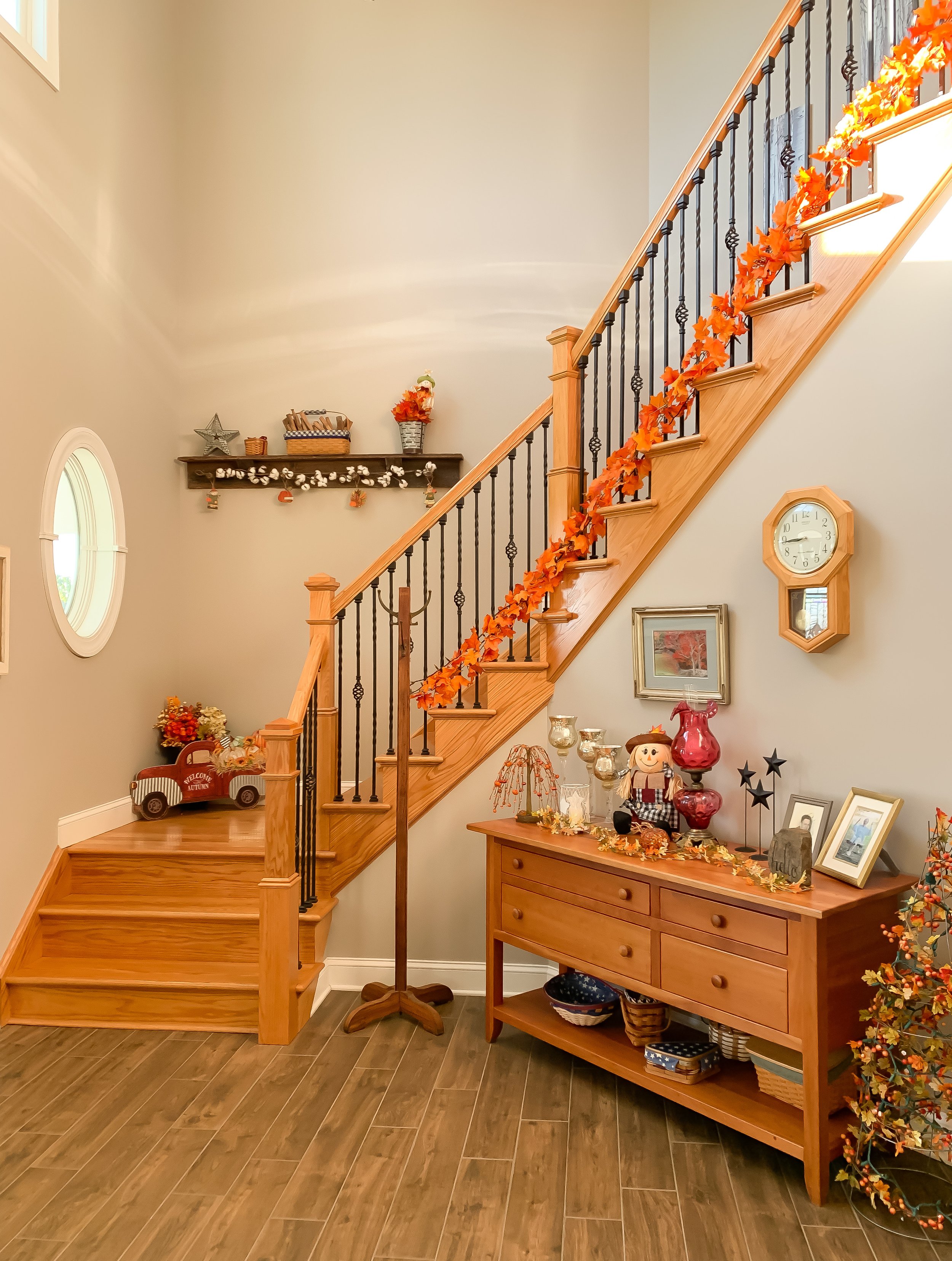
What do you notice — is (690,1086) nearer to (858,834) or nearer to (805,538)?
(858,834)

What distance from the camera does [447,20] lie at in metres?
5.64

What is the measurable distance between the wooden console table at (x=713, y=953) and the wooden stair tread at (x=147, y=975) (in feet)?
3.41

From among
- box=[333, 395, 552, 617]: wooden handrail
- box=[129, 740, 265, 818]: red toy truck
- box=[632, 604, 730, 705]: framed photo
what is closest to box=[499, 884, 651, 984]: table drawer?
box=[632, 604, 730, 705]: framed photo

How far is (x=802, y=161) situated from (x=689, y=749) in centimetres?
373

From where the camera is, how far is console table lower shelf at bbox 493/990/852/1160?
8.16 ft

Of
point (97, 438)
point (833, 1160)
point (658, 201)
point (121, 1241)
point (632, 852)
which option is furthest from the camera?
point (658, 201)

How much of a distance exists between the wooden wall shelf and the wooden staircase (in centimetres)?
134

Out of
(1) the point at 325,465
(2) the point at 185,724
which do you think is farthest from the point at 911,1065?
(1) the point at 325,465

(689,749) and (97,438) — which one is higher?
(97,438)

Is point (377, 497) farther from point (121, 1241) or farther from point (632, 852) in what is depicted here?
point (121, 1241)

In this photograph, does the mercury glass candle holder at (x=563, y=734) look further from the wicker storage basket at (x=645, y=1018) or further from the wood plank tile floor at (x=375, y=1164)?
the wood plank tile floor at (x=375, y=1164)

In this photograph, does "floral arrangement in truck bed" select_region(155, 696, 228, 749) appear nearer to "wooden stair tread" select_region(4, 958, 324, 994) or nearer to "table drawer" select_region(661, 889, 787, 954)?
"wooden stair tread" select_region(4, 958, 324, 994)

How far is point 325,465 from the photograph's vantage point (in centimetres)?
555

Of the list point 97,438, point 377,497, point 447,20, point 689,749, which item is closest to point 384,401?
point 377,497
